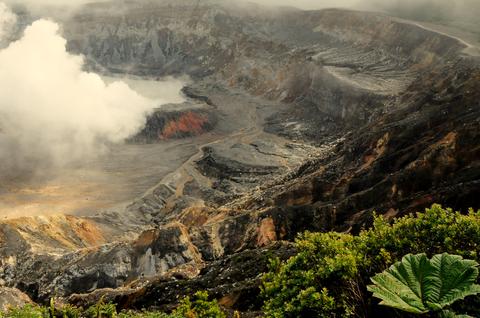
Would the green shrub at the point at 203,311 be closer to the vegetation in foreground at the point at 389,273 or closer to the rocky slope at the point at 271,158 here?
the vegetation in foreground at the point at 389,273

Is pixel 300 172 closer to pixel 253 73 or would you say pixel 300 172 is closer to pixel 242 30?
pixel 253 73

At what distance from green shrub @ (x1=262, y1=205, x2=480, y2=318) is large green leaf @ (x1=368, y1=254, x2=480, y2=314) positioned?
1.86 m

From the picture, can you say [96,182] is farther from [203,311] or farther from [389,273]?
[389,273]

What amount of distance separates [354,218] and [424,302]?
1163 inches

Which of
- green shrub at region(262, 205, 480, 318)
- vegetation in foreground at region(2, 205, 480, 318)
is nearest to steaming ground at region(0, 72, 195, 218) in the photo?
green shrub at region(262, 205, 480, 318)

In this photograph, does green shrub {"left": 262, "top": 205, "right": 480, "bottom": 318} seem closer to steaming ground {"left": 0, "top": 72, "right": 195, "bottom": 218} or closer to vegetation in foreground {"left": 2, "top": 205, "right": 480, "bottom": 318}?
vegetation in foreground {"left": 2, "top": 205, "right": 480, "bottom": 318}

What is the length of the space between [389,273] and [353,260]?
2.57m

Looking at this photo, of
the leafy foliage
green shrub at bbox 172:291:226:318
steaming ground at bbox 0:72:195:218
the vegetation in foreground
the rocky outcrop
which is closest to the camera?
the vegetation in foreground

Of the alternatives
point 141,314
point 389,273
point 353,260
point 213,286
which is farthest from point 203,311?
point 213,286

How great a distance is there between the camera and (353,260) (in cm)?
1508

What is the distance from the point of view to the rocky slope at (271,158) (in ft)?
130

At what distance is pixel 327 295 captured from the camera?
14688 mm

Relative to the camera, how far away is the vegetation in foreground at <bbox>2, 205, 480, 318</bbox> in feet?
39.0

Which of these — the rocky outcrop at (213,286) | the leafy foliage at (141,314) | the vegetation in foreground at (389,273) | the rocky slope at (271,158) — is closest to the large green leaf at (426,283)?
the vegetation in foreground at (389,273)
